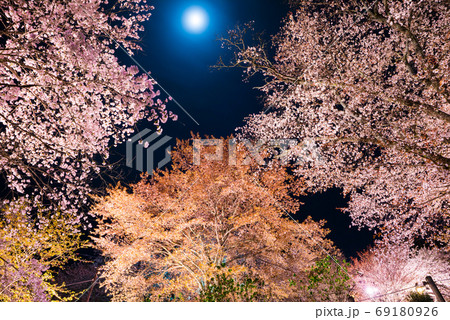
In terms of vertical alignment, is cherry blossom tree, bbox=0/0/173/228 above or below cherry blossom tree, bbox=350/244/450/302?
above

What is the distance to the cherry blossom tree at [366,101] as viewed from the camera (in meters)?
7.70

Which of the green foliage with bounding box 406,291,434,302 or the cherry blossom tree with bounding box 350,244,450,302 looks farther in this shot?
the cherry blossom tree with bounding box 350,244,450,302

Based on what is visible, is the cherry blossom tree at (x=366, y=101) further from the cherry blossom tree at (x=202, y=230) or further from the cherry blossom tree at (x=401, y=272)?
the cherry blossom tree at (x=401, y=272)

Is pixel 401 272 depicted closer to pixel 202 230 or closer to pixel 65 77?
pixel 202 230

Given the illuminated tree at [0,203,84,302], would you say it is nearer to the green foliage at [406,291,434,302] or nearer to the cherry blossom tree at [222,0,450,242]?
the cherry blossom tree at [222,0,450,242]

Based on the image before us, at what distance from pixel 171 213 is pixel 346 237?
33075 millimetres

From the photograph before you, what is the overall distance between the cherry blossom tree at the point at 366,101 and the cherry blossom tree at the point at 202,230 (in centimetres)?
320

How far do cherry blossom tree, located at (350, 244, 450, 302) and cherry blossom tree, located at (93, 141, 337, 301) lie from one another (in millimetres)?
11034

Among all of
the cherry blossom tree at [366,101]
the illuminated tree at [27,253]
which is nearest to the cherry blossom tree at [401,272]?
the cherry blossom tree at [366,101]

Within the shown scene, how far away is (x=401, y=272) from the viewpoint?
888 inches

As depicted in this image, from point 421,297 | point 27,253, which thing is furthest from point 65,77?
point 421,297

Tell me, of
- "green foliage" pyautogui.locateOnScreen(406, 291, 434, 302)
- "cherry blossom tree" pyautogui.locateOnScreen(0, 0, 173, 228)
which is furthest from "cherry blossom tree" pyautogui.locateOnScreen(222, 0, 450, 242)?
"cherry blossom tree" pyautogui.locateOnScreen(0, 0, 173, 228)

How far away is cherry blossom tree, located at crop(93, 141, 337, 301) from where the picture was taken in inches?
466

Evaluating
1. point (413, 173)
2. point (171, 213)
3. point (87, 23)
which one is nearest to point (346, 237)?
point (413, 173)
